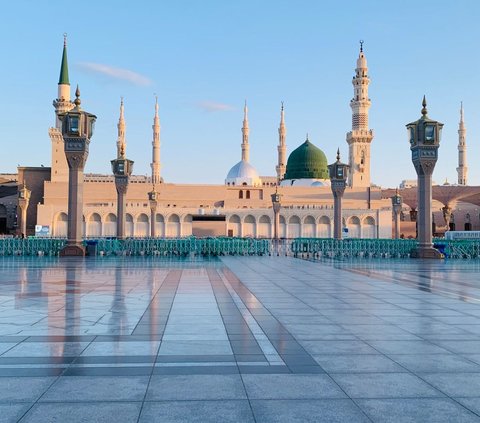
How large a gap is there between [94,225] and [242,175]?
27906mm

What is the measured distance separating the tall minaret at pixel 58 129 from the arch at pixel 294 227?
31.5m

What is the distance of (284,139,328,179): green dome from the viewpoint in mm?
97125

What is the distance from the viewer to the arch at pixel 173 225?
76.5 m

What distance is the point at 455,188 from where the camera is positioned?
8019cm

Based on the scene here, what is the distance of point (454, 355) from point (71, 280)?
35.3 feet

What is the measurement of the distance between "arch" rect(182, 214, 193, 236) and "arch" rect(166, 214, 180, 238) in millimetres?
782

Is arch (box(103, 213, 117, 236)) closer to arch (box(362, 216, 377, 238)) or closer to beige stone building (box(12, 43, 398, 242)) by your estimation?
beige stone building (box(12, 43, 398, 242))

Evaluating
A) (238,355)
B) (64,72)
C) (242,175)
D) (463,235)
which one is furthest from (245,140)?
(238,355)

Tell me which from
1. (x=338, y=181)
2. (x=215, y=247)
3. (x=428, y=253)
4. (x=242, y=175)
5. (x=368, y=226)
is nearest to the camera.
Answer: (x=428, y=253)

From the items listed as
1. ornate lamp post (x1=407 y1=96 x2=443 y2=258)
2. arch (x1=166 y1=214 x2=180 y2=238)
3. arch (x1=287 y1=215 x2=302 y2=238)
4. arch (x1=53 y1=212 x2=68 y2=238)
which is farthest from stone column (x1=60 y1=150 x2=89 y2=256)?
arch (x1=287 y1=215 x2=302 y2=238)

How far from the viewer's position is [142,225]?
2992 inches

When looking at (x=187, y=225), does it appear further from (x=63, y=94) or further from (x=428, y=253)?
(x=428, y=253)

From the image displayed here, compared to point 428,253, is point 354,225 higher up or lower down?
higher up

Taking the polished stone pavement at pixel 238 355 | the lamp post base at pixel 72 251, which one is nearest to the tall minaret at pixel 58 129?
the lamp post base at pixel 72 251
